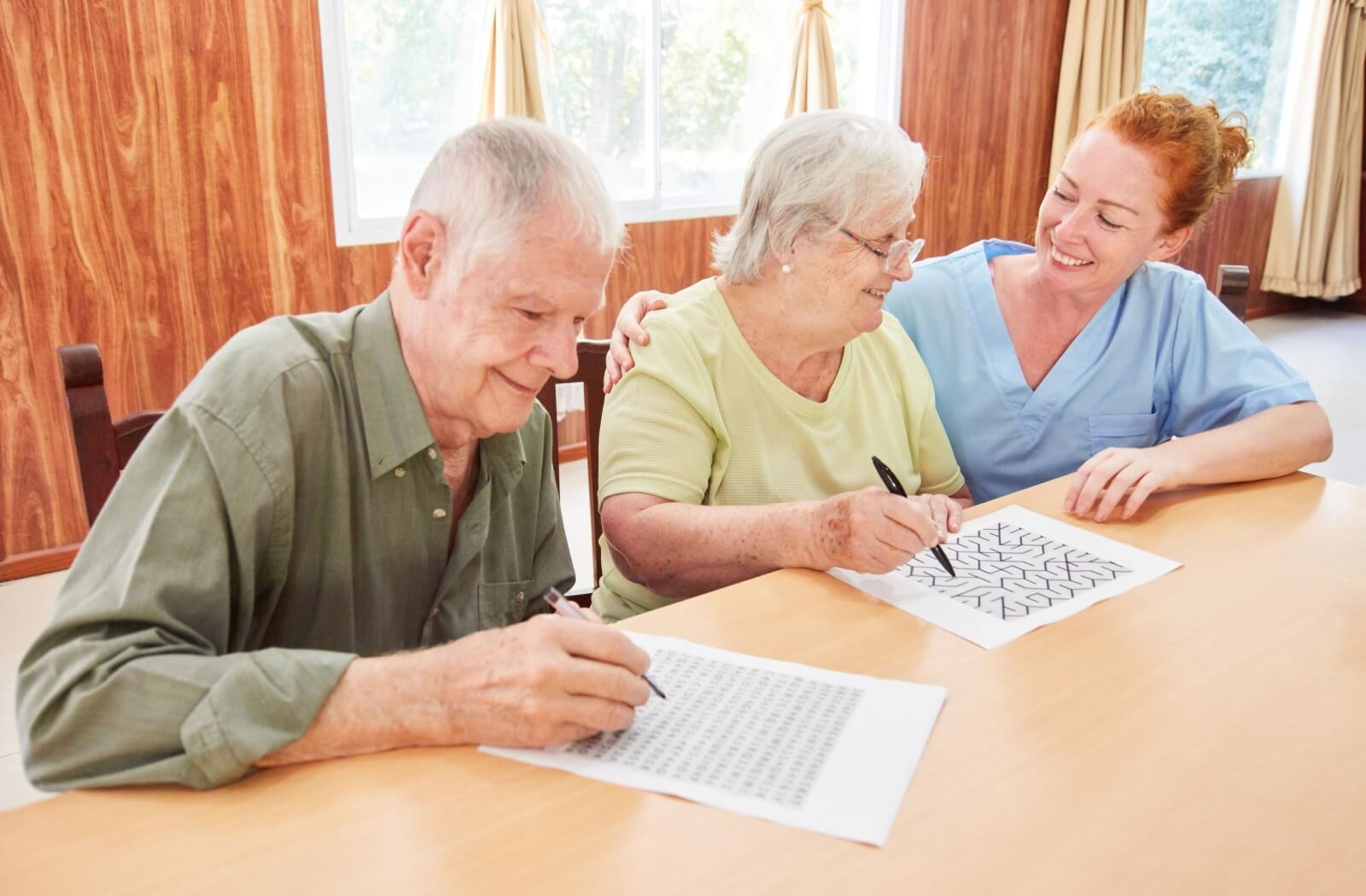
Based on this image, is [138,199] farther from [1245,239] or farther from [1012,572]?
[1245,239]

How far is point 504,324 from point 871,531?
0.51 m

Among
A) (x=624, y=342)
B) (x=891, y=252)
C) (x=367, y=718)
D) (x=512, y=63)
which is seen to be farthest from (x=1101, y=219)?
(x=512, y=63)

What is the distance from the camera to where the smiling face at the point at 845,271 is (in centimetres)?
157

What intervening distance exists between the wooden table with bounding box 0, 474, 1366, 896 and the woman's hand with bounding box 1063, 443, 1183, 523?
379 mm

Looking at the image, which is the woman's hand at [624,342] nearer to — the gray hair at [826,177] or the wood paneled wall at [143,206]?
the gray hair at [826,177]

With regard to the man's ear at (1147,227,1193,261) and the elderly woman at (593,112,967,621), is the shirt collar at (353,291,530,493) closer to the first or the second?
the elderly woman at (593,112,967,621)

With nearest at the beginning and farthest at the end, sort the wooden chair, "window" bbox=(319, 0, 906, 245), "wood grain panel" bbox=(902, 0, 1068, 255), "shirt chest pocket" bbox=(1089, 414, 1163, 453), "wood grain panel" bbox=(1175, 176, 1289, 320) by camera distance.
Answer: "shirt chest pocket" bbox=(1089, 414, 1163, 453) < the wooden chair < "window" bbox=(319, 0, 906, 245) < "wood grain panel" bbox=(902, 0, 1068, 255) < "wood grain panel" bbox=(1175, 176, 1289, 320)

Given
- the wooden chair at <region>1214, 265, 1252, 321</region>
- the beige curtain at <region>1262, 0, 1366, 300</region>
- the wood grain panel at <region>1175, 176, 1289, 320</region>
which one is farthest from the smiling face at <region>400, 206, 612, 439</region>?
the beige curtain at <region>1262, 0, 1366, 300</region>

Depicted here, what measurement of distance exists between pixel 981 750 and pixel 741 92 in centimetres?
373

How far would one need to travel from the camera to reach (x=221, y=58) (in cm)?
294

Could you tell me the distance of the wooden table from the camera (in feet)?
2.60

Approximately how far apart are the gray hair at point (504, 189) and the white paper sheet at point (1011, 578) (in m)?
0.58

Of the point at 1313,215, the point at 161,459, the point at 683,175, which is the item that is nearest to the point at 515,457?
the point at 161,459

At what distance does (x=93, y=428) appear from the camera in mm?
1281
